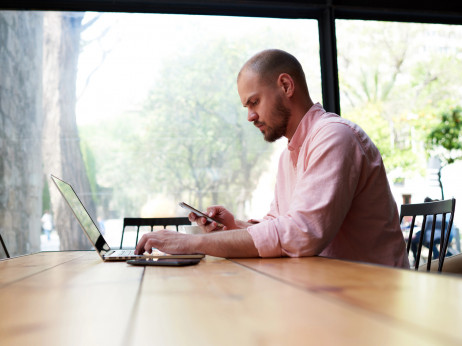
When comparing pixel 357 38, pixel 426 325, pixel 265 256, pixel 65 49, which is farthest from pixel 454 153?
pixel 426 325

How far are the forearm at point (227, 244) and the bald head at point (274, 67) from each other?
63 centimetres

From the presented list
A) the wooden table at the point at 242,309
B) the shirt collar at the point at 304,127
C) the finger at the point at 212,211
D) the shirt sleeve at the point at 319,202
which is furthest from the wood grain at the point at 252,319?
the finger at the point at 212,211

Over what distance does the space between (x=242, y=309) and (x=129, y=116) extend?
3504mm

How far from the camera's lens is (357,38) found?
13.8 feet

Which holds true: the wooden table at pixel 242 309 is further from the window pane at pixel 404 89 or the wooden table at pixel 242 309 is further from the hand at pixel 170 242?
the window pane at pixel 404 89

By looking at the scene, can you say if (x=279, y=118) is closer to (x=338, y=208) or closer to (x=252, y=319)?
(x=338, y=208)

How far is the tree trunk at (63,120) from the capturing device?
147 inches

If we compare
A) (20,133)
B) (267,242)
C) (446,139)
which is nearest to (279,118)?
(267,242)

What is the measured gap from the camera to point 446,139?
4.34 meters

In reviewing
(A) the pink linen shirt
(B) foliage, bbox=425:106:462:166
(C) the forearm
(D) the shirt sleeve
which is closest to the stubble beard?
(A) the pink linen shirt

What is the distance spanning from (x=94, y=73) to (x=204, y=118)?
2.91 ft

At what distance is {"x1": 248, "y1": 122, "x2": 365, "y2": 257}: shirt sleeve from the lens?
1.24 metres

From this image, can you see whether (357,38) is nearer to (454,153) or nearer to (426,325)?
(454,153)

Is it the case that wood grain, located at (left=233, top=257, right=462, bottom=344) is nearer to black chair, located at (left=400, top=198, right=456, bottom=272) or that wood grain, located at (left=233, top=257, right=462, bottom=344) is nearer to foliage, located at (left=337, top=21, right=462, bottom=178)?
black chair, located at (left=400, top=198, right=456, bottom=272)
